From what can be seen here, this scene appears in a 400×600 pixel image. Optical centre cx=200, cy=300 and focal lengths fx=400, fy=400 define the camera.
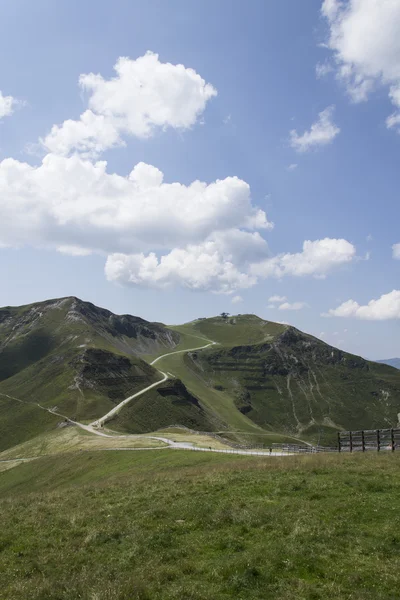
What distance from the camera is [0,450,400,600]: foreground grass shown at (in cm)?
1285

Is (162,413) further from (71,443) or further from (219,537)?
(219,537)

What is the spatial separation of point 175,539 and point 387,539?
8502 millimetres

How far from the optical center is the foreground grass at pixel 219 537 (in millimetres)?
12852

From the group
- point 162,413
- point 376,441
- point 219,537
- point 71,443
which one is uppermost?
point 376,441

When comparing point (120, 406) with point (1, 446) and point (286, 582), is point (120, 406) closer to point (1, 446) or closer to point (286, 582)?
point (1, 446)

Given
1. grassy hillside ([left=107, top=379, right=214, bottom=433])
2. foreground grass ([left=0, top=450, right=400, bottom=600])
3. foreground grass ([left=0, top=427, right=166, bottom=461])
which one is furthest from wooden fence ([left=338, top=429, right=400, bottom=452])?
grassy hillside ([left=107, top=379, right=214, bottom=433])

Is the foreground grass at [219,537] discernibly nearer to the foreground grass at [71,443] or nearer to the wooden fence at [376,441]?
the wooden fence at [376,441]

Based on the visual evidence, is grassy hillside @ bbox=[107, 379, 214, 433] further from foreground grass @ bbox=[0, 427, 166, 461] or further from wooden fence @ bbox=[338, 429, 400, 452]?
wooden fence @ bbox=[338, 429, 400, 452]

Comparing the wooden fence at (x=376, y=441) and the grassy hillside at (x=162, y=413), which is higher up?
the wooden fence at (x=376, y=441)

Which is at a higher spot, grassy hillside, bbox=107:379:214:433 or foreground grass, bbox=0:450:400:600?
foreground grass, bbox=0:450:400:600

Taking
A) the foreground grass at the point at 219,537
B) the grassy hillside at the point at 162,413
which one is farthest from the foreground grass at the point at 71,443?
the foreground grass at the point at 219,537

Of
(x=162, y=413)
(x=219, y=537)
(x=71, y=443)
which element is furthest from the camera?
(x=162, y=413)

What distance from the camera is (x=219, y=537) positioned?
16.9 meters

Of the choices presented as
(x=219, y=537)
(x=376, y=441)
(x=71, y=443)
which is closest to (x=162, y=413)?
(x=71, y=443)
